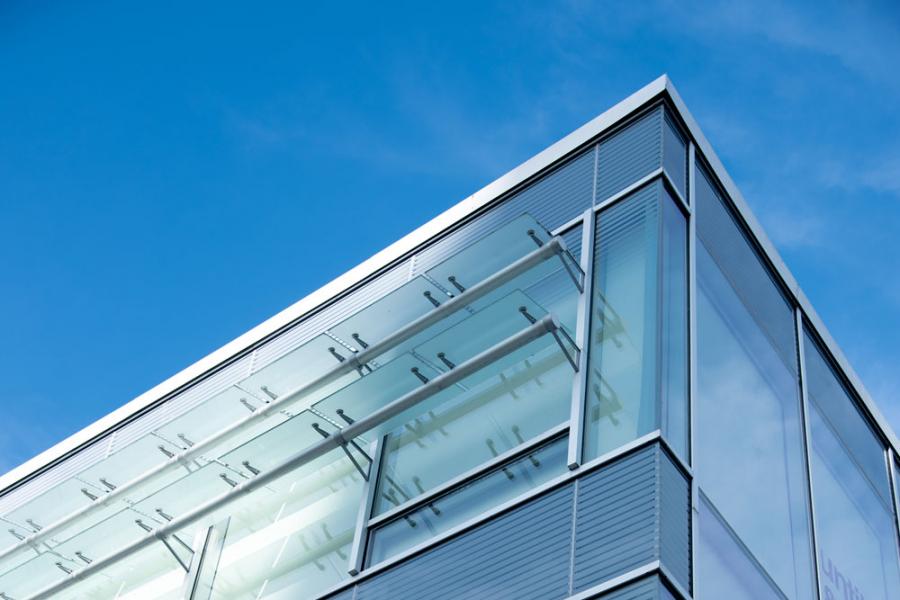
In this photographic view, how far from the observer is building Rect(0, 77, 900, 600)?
32.1 ft

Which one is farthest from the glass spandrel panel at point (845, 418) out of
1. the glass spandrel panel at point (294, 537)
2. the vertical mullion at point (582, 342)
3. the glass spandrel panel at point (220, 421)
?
the glass spandrel panel at point (220, 421)

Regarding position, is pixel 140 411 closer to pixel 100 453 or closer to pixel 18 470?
pixel 100 453

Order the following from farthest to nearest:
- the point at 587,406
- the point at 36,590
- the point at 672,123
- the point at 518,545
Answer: the point at 36,590 → the point at 672,123 → the point at 587,406 → the point at 518,545

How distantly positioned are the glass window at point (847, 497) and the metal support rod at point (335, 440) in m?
3.14

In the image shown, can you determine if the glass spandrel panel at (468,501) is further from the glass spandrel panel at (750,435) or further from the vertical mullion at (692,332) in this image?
the glass spandrel panel at (750,435)

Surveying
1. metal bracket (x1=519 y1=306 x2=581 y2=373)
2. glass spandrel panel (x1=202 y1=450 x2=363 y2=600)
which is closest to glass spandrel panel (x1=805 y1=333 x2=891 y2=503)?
metal bracket (x1=519 y1=306 x2=581 y2=373)

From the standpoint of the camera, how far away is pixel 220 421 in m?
13.6

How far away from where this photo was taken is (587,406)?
1038cm

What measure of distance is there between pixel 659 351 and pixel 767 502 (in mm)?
1715

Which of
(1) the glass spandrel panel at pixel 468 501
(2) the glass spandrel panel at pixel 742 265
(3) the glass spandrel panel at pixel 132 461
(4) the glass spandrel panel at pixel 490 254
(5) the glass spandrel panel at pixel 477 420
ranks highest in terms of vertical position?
(2) the glass spandrel panel at pixel 742 265

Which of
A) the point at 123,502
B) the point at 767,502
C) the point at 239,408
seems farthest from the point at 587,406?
the point at 123,502

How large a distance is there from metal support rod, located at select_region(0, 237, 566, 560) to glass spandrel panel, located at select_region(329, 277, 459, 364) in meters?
0.10

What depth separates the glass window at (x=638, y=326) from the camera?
997 centimetres

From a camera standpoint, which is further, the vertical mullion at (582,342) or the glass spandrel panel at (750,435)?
the glass spandrel panel at (750,435)
